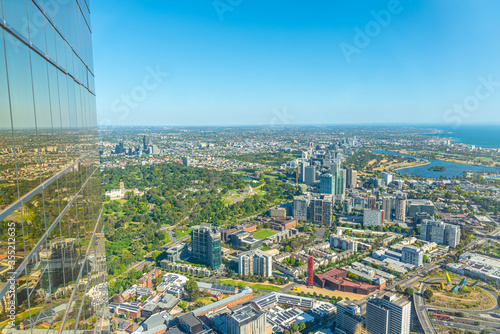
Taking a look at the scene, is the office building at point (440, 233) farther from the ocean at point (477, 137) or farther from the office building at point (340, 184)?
the ocean at point (477, 137)

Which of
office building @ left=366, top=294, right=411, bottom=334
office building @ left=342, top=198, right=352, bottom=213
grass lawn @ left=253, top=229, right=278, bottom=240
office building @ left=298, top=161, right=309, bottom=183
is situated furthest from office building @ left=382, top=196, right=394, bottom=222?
office building @ left=366, top=294, right=411, bottom=334

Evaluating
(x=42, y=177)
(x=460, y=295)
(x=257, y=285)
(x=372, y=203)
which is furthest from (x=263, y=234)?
(x=42, y=177)

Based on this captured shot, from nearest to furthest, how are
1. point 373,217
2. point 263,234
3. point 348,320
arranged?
point 348,320 → point 263,234 → point 373,217

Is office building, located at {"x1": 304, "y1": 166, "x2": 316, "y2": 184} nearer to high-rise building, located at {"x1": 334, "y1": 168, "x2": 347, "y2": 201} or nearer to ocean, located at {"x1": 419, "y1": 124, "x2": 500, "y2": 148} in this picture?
high-rise building, located at {"x1": 334, "y1": 168, "x2": 347, "y2": 201}

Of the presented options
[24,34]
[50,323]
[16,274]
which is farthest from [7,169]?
[50,323]

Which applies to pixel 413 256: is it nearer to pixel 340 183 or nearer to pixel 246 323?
pixel 246 323

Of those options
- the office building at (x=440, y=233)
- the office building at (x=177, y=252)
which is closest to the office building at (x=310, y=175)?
the office building at (x=440, y=233)
